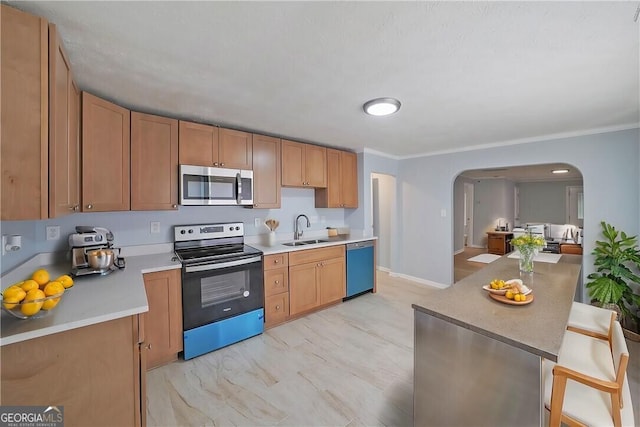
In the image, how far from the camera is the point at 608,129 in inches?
115

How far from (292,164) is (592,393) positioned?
3.12 metres

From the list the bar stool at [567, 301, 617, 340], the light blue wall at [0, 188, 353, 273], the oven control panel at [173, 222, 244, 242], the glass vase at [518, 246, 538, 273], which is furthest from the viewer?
the oven control panel at [173, 222, 244, 242]

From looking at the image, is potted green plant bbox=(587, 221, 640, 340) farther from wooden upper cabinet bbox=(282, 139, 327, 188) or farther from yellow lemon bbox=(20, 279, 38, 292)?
yellow lemon bbox=(20, 279, 38, 292)

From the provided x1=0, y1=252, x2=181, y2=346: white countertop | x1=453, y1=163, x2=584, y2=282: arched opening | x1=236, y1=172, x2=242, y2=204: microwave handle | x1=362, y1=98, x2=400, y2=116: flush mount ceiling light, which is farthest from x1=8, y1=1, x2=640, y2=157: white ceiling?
x1=453, y1=163, x2=584, y2=282: arched opening

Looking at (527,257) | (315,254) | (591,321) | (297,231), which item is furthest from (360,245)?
(591,321)

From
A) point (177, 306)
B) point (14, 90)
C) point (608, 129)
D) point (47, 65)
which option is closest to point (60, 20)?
point (47, 65)

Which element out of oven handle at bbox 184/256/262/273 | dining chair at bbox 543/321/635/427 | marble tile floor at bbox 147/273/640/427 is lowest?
marble tile floor at bbox 147/273/640/427

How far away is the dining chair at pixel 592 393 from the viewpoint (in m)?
1.06

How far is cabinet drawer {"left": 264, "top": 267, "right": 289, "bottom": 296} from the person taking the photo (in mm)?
2863

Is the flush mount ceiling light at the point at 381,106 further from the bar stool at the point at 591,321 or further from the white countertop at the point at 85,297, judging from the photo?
the white countertop at the point at 85,297

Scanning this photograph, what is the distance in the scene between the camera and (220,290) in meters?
2.53

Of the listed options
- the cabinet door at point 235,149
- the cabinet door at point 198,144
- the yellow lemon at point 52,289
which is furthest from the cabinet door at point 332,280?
the yellow lemon at point 52,289

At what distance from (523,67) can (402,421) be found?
2.45 metres

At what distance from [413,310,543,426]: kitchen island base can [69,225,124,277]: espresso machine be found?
2185mm
